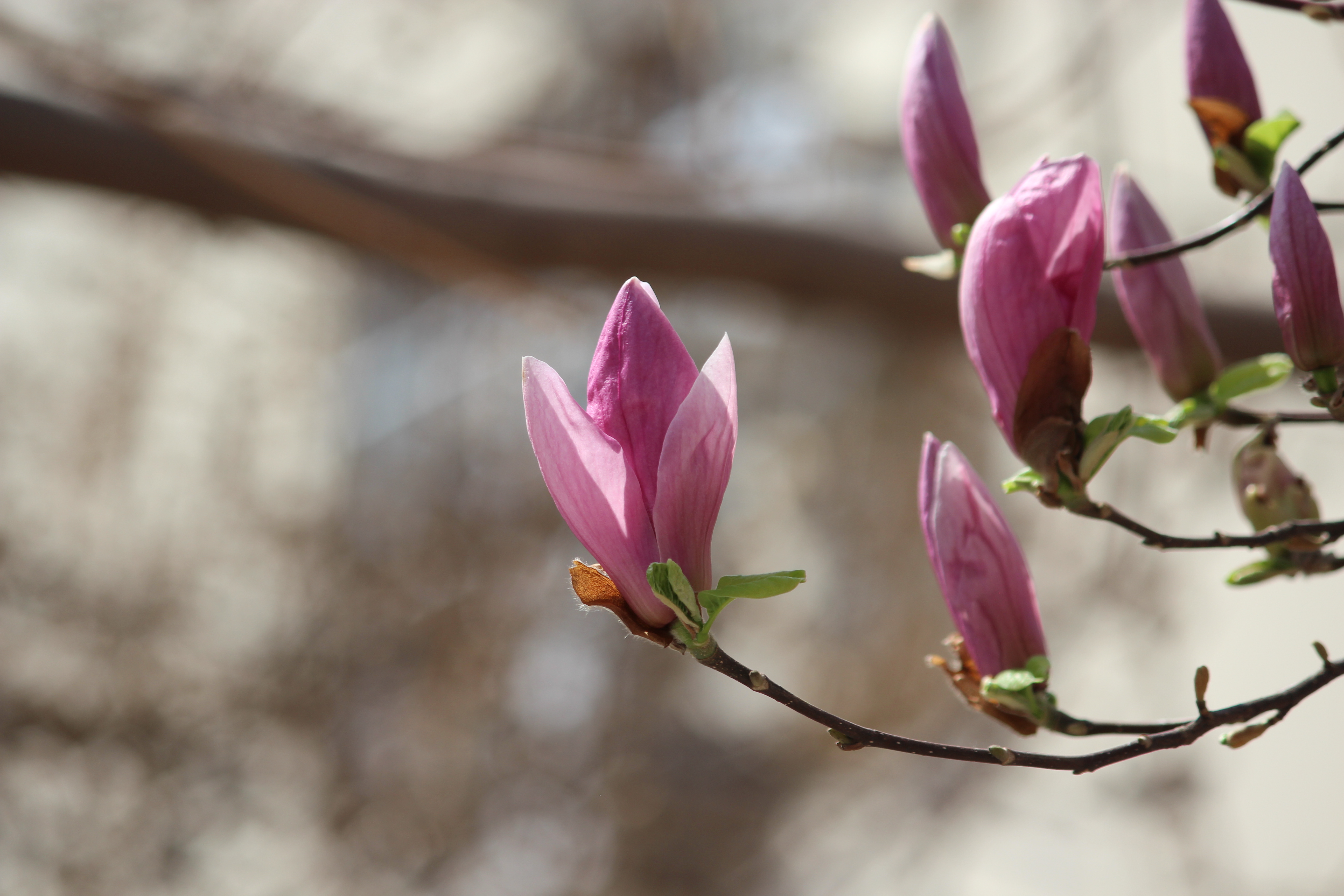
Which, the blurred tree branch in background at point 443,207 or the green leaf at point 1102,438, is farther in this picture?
the blurred tree branch in background at point 443,207

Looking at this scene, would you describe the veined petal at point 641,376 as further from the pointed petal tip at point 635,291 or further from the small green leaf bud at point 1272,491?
the small green leaf bud at point 1272,491

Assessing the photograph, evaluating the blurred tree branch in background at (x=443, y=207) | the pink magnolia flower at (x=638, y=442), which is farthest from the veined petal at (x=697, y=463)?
the blurred tree branch in background at (x=443, y=207)

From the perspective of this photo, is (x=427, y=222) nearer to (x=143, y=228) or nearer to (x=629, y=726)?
(x=143, y=228)

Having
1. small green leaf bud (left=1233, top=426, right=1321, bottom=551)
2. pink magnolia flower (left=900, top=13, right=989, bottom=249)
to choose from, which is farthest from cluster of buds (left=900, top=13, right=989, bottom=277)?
small green leaf bud (left=1233, top=426, right=1321, bottom=551)

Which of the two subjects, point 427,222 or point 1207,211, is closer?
point 427,222

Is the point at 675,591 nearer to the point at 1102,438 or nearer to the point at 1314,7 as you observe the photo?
the point at 1102,438

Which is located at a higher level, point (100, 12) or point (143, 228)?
point (100, 12)

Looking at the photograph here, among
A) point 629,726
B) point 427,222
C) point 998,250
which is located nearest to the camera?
point 998,250

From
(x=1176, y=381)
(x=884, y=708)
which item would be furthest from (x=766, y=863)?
(x=1176, y=381)
